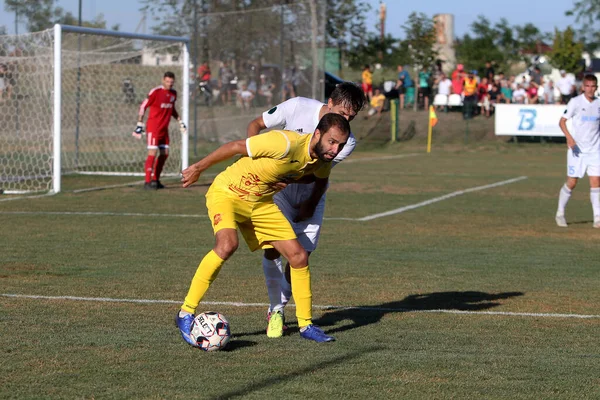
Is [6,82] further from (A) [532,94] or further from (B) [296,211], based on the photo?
(A) [532,94]

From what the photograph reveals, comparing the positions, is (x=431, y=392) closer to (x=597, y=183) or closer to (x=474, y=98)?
(x=597, y=183)

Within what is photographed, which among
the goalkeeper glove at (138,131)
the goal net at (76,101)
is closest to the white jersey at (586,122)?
the goalkeeper glove at (138,131)

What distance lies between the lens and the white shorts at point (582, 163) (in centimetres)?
1499

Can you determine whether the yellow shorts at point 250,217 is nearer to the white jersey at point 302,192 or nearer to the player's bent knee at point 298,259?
the player's bent knee at point 298,259

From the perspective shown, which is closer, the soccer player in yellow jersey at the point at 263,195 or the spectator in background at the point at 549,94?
the soccer player in yellow jersey at the point at 263,195

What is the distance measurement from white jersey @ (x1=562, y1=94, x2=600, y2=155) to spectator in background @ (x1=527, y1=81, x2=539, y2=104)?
25.4m

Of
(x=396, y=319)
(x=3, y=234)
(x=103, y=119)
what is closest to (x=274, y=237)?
(x=396, y=319)

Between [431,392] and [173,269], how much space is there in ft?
16.7

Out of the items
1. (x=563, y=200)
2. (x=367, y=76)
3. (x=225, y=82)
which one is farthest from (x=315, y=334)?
(x=367, y=76)

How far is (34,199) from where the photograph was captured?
690 inches

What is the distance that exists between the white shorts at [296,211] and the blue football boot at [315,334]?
72 centimetres

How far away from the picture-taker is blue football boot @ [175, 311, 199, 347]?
6.69 m

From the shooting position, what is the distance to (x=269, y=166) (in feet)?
22.3

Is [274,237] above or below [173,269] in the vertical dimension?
above
